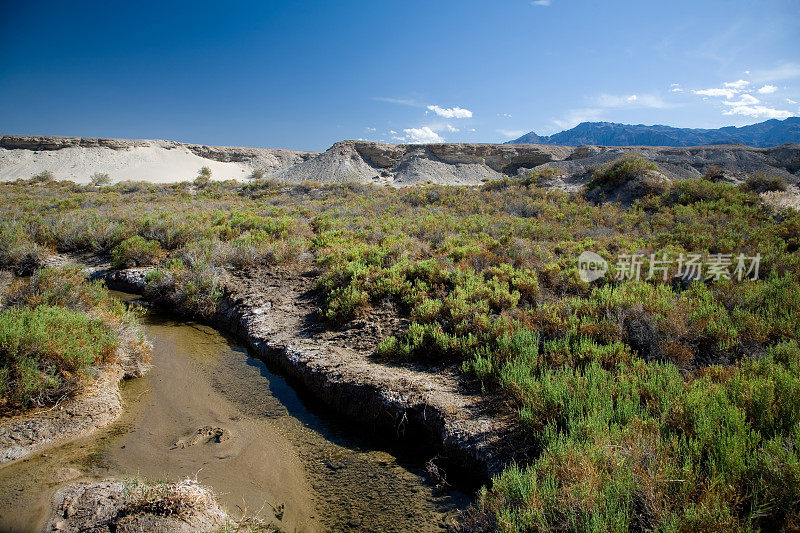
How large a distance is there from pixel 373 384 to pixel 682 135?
191010mm

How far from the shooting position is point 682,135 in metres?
150

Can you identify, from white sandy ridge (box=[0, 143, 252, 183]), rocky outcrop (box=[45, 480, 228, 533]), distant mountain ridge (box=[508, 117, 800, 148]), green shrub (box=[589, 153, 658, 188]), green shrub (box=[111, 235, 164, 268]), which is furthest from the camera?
distant mountain ridge (box=[508, 117, 800, 148])

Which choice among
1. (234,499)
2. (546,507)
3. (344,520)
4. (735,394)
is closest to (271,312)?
(234,499)

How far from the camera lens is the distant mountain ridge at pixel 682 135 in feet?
406

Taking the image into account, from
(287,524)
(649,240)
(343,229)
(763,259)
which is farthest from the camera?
(343,229)

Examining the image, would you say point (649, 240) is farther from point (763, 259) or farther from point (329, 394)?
point (329, 394)

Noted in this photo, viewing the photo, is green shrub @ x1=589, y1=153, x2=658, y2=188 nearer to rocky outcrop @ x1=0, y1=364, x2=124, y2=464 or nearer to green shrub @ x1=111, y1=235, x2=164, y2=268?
green shrub @ x1=111, y1=235, x2=164, y2=268

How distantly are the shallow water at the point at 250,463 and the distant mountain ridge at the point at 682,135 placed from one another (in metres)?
135

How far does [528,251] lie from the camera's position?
9266 mm

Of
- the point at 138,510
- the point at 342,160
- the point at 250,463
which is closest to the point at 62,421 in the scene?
the point at 138,510

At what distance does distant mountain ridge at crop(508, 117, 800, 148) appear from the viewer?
123625 mm

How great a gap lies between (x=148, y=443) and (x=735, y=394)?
19.4 ft

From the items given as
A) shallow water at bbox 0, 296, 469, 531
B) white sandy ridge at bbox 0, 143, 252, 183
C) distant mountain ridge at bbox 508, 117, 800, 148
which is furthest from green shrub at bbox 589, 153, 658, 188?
distant mountain ridge at bbox 508, 117, 800, 148

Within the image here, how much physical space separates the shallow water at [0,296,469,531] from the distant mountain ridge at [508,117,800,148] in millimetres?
135036
